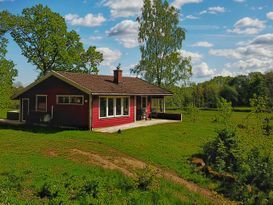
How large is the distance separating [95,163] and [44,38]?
104ft

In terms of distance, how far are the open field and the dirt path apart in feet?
0.16

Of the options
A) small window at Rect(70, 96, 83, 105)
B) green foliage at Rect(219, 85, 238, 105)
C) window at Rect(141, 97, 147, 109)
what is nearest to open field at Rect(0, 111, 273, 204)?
small window at Rect(70, 96, 83, 105)

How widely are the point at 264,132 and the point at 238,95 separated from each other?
234 ft

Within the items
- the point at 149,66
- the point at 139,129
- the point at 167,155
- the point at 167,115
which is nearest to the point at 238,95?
the point at 149,66

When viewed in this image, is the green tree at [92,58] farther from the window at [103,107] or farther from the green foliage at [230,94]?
the green foliage at [230,94]

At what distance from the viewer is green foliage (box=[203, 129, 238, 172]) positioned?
14359 mm

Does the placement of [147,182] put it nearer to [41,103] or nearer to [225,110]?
[225,110]

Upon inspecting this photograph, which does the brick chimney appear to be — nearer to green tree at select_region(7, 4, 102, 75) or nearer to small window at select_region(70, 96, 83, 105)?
small window at select_region(70, 96, 83, 105)

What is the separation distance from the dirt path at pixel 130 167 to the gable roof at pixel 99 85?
8.34 m

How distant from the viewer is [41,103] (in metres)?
26.3

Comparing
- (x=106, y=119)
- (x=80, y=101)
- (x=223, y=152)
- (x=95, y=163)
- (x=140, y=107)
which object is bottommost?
(x=95, y=163)

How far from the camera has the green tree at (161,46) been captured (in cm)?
4072

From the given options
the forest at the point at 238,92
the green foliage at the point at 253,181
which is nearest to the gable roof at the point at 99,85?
the green foliage at the point at 253,181

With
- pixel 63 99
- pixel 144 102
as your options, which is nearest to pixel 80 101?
pixel 63 99
